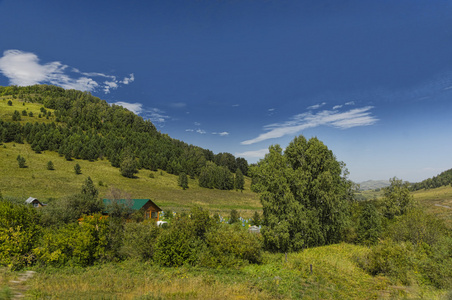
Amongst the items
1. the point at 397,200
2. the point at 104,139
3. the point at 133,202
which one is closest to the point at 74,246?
the point at 133,202

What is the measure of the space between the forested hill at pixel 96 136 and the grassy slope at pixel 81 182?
18.0 ft

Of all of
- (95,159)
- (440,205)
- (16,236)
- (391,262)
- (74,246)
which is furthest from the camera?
(95,159)

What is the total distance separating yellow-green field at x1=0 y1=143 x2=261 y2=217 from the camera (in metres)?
55.6

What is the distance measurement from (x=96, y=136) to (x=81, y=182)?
184 ft

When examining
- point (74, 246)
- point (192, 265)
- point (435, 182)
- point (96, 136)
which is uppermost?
point (96, 136)

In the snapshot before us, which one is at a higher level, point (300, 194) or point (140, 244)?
point (300, 194)

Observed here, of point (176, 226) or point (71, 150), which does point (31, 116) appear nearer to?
point (71, 150)

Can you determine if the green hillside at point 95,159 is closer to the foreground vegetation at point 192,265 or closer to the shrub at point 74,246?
the shrub at point 74,246

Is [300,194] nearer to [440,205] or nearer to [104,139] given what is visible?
[440,205]

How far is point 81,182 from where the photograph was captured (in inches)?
2591

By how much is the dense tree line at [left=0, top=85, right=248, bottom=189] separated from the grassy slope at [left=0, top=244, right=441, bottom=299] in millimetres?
76131

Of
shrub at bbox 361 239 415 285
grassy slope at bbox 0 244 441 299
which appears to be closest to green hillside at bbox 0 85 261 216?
grassy slope at bbox 0 244 441 299

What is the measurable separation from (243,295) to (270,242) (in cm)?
1373

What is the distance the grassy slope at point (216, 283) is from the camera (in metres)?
10.6
